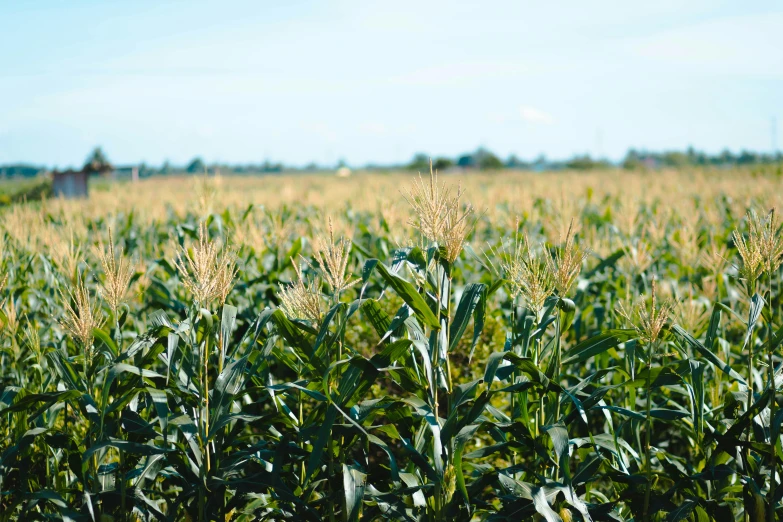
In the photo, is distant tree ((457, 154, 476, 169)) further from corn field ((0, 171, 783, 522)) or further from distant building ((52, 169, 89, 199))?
corn field ((0, 171, 783, 522))

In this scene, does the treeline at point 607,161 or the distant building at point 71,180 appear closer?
the distant building at point 71,180

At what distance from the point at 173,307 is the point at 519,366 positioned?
2.93 m

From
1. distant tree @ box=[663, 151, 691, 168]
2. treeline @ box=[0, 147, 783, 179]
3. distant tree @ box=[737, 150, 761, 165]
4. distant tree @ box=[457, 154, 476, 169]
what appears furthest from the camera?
distant tree @ box=[457, 154, 476, 169]

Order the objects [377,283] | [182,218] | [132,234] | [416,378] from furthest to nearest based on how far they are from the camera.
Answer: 1. [182,218]
2. [132,234]
3. [377,283]
4. [416,378]

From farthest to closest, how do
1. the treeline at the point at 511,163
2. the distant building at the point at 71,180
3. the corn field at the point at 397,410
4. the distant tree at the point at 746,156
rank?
the distant tree at the point at 746,156, the treeline at the point at 511,163, the distant building at the point at 71,180, the corn field at the point at 397,410

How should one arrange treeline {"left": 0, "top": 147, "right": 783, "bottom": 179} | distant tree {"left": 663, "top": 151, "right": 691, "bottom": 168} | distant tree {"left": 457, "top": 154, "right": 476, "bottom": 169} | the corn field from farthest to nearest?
distant tree {"left": 457, "top": 154, "right": 476, "bottom": 169}
distant tree {"left": 663, "top": 151, "right": 691, "bottom": 168}
treeline {"left": 0, "top": 147, "right": 783, "bottom": 179}
the corn field

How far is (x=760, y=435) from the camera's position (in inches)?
128

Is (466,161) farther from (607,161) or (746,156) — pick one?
(746,156)

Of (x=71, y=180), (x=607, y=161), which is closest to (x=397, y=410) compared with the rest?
(x=71, y=180)

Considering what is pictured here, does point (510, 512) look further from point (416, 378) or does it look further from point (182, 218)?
point (182, 218)

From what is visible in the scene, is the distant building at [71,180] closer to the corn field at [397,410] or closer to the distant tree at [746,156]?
the corn field at [397,410]

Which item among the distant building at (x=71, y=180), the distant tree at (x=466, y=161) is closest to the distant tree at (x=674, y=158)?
the distant tree at (x=466, y=161)

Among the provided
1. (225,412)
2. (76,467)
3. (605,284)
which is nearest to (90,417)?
(76,467)

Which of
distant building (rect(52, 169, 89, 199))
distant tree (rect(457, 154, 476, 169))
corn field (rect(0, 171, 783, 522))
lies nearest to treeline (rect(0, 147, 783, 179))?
distant tree (rect(457, 154, 476, 169))
